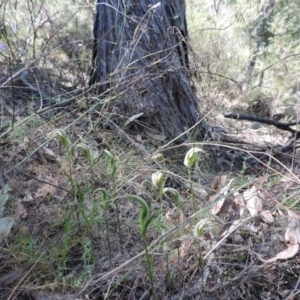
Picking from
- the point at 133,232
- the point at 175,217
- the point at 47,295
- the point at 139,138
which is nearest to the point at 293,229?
the point at 175,217

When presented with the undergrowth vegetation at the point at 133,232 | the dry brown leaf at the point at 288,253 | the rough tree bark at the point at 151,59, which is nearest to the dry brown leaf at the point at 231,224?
the undergrowth vegetation at the point at 133,232

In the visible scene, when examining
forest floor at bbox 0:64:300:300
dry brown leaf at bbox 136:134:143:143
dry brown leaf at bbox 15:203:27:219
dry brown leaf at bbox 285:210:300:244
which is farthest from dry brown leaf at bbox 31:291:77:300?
dry brown leaf at bbox 136:134:143:143

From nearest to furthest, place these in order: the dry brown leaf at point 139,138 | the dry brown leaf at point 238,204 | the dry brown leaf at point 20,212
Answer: the dry brown leaf at point 238,204, the dry brown leaf at point 20,212, the dry brown leaf at point 139,138

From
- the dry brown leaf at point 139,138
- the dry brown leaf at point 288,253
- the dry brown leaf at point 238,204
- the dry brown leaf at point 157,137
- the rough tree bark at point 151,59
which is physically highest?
the rough tree bark at point 151,59

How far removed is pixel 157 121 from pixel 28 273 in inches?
45.9

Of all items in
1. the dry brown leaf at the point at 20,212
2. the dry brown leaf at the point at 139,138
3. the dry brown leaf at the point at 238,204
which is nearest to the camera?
the dry brown leaf at the point at 238,204

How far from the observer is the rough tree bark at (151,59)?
1.89 meters

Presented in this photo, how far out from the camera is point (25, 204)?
1.29 meters

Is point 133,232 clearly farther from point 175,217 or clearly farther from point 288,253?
point 288,253

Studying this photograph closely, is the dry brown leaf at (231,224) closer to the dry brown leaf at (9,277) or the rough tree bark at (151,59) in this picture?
the dry brown leaf at (9,277)

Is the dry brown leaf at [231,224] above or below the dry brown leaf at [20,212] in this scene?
below

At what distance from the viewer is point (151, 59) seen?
1936 millimetres

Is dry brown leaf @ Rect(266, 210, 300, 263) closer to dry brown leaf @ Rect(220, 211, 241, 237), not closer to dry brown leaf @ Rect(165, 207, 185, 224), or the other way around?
dry brown leaf @ Rect(220, 211, 241, 237)

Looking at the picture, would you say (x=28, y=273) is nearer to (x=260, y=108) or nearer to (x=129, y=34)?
(x=129, y=34)
